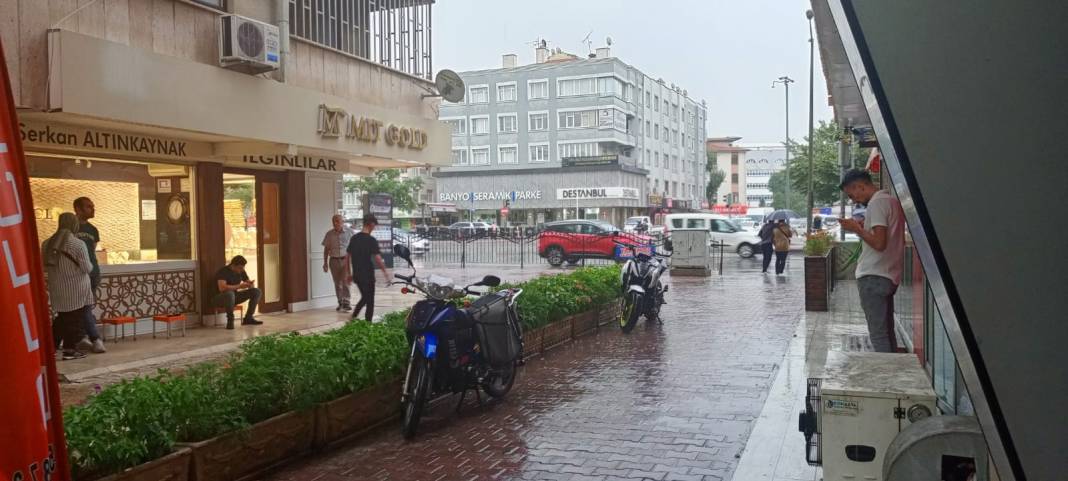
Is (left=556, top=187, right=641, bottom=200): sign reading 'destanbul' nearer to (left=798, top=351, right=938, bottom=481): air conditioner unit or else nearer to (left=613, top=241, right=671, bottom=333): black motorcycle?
(left=613, top=241, right=671, bottom=333): black motorcycle

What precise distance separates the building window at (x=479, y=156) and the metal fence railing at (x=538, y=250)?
33929 mm

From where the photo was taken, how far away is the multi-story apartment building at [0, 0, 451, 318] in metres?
8.21

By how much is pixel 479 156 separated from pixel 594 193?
1128 cm

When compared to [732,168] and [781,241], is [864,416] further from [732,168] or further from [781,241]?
[732,168]

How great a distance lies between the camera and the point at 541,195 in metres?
67.4

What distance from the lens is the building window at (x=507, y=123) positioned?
68312 mm

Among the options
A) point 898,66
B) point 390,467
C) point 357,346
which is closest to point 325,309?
point 357,346

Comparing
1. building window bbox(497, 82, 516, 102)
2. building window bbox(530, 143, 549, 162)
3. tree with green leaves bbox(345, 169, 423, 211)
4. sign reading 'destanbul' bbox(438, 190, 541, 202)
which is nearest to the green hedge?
tree with green leaves bbox(345, 169, 423, 211)

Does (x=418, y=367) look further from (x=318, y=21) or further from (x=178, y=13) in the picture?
(x=318, y=21)

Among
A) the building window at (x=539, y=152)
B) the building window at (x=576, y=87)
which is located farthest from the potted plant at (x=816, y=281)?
the building window at (x=539, y=152)

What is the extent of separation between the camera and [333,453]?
Answer: 18.5ft

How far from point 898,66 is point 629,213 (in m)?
68.2

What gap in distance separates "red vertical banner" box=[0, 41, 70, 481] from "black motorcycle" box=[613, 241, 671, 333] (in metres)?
9.28

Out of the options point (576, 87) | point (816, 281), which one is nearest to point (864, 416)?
point (816, 281)
